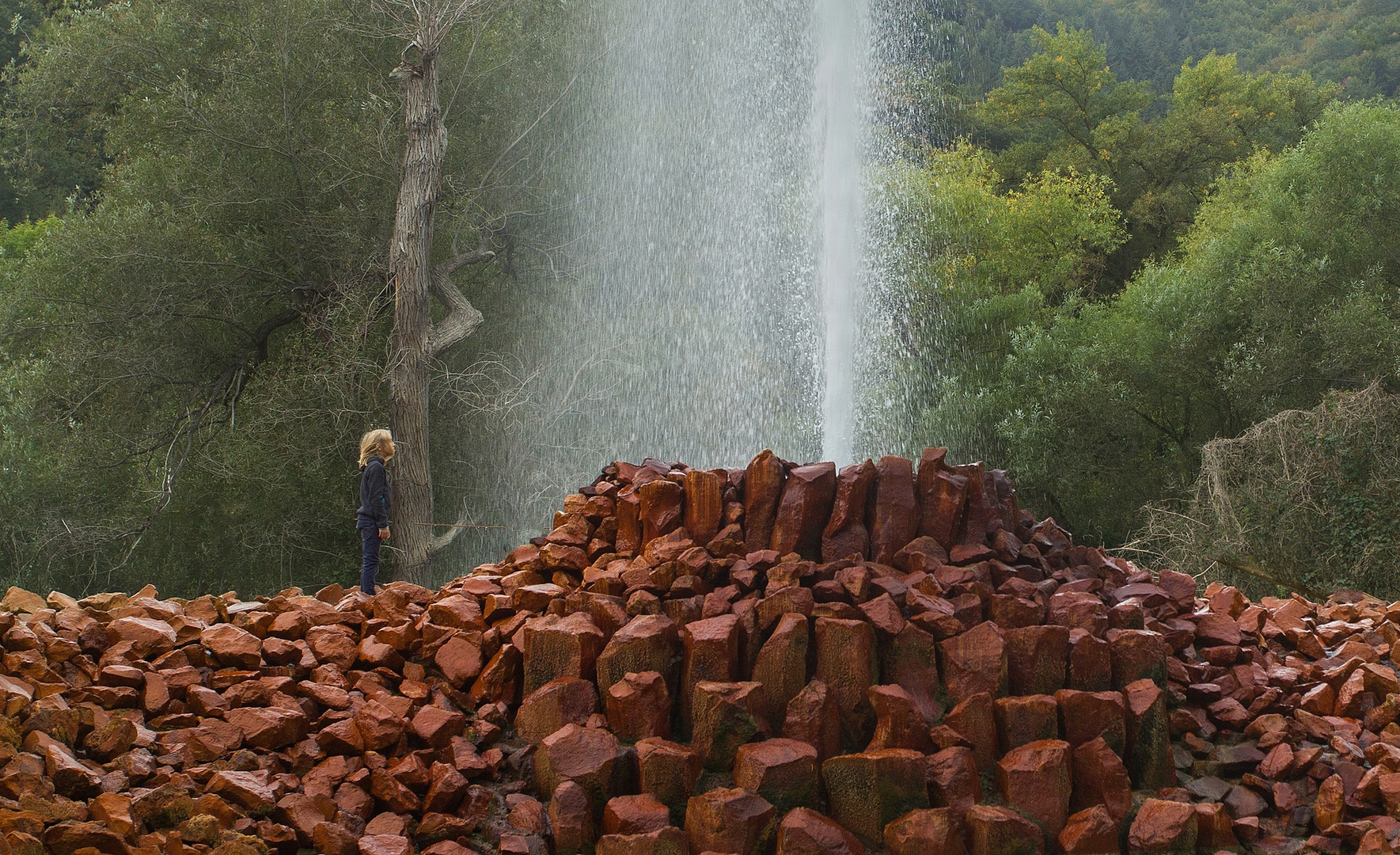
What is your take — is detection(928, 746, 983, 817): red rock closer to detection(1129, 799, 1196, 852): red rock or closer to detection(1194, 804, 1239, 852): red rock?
detection(1129, 799, 1196, 852): red rock

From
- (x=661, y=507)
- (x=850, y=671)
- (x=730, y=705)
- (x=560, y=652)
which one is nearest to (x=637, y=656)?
(x=560, y=652)

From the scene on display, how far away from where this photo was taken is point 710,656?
11.0 feet

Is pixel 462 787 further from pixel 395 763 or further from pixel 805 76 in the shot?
pixel 805 76

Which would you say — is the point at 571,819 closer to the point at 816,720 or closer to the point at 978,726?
the point at 816,720

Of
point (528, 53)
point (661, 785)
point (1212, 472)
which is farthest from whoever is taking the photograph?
point (528, 53)

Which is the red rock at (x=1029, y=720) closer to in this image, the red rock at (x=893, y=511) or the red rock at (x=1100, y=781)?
the red rock at (x=1100, y=781)

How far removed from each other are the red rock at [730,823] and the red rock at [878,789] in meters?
0.25

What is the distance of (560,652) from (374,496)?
320 centimetres

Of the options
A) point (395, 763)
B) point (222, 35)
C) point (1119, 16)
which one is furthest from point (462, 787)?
point (1119, 16)

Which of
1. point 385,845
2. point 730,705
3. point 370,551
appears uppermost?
point 370,551

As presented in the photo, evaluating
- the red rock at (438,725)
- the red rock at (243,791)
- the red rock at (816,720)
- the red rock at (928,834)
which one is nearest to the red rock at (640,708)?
the red rock at (816,720)

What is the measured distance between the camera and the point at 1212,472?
9.65 m

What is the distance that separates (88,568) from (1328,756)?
1196cm

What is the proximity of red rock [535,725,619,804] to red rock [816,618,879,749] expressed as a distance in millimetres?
748
